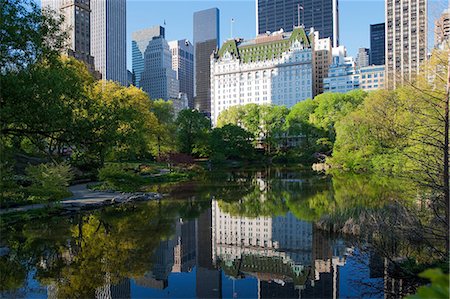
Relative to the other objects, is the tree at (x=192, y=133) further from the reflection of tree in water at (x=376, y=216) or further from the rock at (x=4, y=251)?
the rock at (x=4, y=251)

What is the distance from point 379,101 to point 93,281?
30.9m

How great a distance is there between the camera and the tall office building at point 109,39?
126 metres

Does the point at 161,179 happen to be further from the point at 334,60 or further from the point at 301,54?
the point at 334,60

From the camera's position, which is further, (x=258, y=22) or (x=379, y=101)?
(x=258, y=22)

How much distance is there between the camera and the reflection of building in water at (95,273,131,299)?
27.9 feet

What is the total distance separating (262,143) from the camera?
234 feet

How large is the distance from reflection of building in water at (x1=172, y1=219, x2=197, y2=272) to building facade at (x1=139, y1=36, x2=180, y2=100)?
16426cm

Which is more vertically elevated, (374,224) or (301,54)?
(301,54)

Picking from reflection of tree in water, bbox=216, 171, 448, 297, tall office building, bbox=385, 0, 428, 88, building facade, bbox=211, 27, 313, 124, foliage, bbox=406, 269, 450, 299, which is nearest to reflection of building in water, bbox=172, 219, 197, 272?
reflection of tree in water, bbox=216, 171, 448, 297

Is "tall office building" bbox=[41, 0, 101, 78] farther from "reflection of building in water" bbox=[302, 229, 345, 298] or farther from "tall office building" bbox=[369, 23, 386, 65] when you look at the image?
"tall office building" bbox=[369, 23, 386, 65]

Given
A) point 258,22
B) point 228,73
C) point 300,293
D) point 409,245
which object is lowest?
point 300,293

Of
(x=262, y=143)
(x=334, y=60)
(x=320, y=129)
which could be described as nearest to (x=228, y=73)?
(x=334, y=60)

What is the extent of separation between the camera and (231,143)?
5978 centimetres

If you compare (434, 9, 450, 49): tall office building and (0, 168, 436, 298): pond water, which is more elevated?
(434, 9, 450, 49): tall office building
